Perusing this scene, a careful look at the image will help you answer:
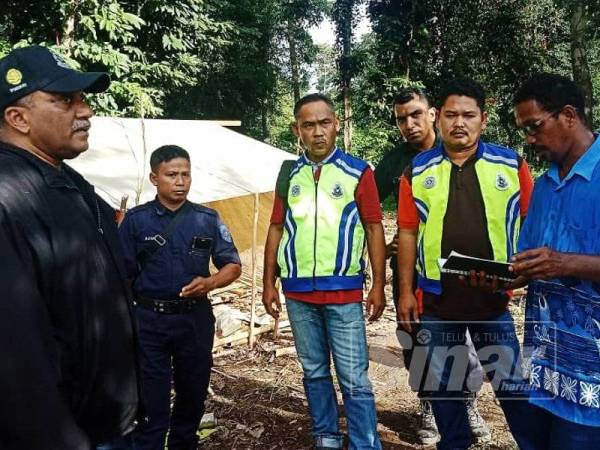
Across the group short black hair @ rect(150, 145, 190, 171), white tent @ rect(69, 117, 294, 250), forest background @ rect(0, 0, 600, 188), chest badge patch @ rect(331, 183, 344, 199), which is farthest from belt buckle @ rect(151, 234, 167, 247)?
forest background @ rect(0, 0, 600, 188)

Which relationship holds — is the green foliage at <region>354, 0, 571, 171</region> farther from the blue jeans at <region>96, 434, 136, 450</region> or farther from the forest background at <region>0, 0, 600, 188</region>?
the blue jeans at <region>96, 434, 136, 450</region>

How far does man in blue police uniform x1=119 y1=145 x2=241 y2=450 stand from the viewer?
10.5 feet

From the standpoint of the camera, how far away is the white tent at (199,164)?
21.1 ft

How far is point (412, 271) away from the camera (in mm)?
3172

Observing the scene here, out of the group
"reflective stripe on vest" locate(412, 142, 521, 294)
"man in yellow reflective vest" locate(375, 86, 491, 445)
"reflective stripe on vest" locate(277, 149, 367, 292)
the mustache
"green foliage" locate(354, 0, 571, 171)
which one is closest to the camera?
the mustache

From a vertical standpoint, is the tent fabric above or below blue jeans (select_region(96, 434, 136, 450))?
above

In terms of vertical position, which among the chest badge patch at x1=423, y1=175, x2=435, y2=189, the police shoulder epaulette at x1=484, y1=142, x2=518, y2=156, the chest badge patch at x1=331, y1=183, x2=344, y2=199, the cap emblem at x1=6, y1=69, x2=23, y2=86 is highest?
the cap emblem at x1=6, y1=69, x2=23, y2=86

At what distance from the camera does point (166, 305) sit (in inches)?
127

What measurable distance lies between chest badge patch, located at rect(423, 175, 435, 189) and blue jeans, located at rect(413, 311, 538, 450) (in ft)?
2.55

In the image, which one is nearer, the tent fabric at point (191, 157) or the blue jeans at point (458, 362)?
the blue jeans at point (458, 362)

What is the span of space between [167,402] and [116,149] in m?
4.92

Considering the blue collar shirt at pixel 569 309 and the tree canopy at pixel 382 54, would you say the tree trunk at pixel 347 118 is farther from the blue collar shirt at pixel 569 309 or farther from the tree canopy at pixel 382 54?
the blue collar shirt at pixel 569 309

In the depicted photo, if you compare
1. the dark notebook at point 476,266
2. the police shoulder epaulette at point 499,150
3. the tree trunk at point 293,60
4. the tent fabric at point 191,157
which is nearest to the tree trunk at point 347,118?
the tree trunk at point 293,60

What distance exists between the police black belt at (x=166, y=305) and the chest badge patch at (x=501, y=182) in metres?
1.96
